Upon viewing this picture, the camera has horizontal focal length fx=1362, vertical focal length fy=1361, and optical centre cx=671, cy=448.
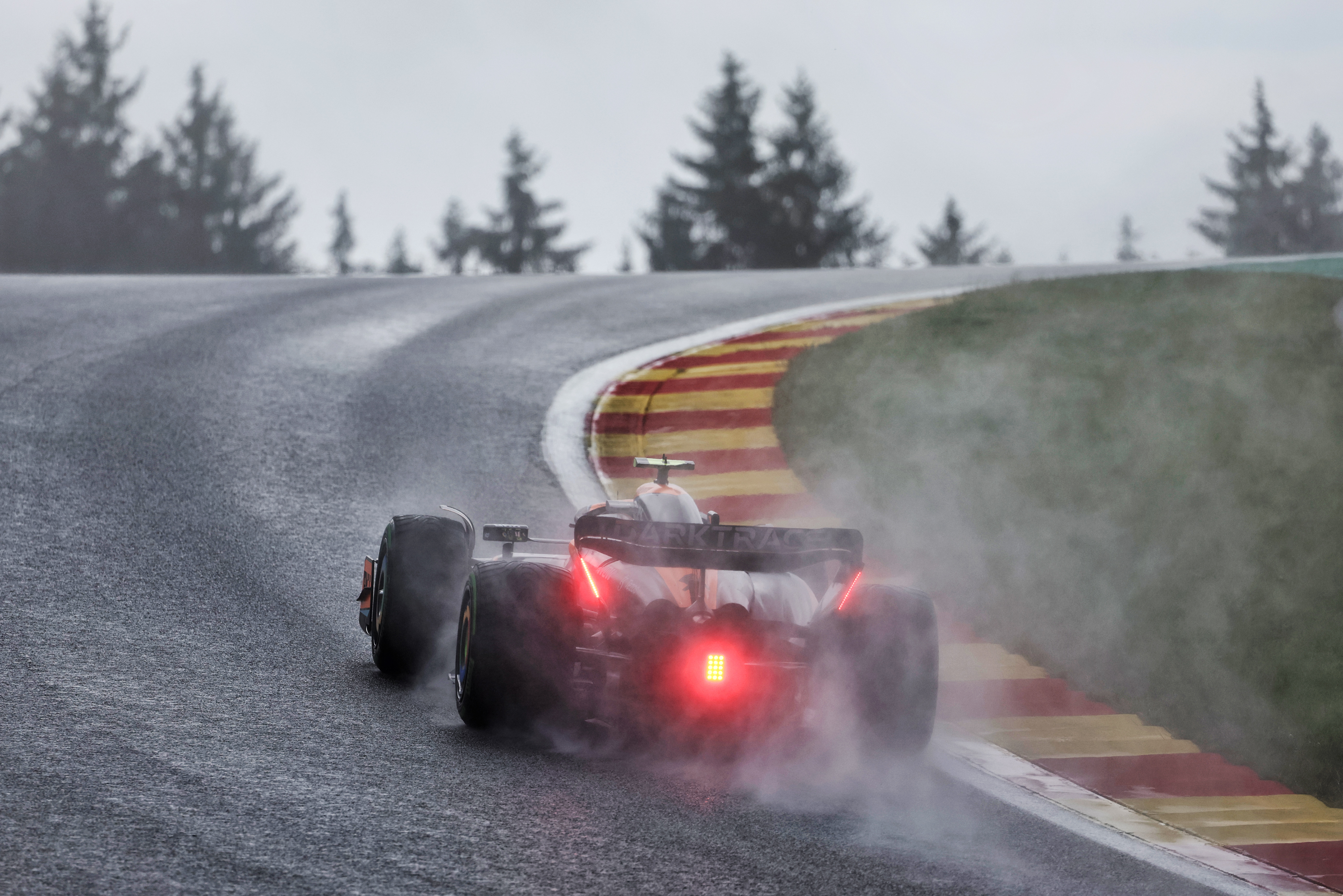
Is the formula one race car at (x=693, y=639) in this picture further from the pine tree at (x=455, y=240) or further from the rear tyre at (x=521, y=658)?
the pine tree at (x=455, y=240)

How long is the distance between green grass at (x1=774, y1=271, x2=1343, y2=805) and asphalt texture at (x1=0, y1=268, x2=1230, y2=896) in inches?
70.6

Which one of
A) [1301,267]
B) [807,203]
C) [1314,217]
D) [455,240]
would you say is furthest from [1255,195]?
[1301,267]

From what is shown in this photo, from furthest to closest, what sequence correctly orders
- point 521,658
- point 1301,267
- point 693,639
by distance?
point 1301,267 < point 521,658 < point 693,639

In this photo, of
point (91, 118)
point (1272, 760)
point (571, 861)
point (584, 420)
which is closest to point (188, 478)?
point (584, 420)

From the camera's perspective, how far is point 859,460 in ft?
28.5

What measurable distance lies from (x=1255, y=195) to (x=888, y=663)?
231 ft

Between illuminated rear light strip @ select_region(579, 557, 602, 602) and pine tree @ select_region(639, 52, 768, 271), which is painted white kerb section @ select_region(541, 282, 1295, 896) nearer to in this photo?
illuminated rear light strip @ select_region(579, 557, 602, 602)

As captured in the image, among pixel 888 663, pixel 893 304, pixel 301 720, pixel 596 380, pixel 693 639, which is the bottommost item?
pixel 301 720

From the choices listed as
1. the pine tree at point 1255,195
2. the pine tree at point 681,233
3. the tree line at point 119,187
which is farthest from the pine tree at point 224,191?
the pine tree at point 1255,195

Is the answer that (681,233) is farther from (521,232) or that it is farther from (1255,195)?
(1255,195)

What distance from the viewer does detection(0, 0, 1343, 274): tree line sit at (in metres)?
53.7

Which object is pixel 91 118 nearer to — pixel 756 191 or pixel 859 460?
pixel 756 191

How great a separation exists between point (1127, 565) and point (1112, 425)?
70.9 inches

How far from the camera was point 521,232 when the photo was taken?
6303cm
